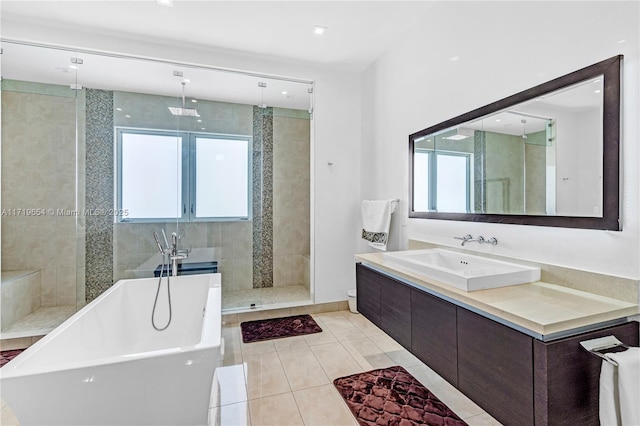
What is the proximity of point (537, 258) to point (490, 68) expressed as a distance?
50.2 inches

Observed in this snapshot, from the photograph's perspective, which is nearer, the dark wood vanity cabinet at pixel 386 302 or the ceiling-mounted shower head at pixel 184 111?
the dark wood vanity cabinet at pixel 386 302

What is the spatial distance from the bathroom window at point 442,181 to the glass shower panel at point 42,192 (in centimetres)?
352

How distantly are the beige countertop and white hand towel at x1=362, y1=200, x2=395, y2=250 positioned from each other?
4.61ft

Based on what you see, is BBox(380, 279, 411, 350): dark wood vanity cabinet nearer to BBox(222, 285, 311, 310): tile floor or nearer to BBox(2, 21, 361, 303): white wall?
BBox(2, 21, 361, 303): white wall

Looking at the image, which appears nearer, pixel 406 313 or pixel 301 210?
pixel 406 313

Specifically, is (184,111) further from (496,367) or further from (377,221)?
(496,367)

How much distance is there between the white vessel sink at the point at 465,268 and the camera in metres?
1.55

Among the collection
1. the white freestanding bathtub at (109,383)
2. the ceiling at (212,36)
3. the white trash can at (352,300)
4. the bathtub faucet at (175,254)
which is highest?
the ceiling at (212,36)

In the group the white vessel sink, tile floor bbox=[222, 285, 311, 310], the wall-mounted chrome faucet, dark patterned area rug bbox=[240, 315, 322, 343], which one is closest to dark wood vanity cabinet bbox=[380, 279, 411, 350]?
the white vessel sink

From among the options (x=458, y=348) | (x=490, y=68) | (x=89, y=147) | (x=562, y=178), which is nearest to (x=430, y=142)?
(x=490, y=68)

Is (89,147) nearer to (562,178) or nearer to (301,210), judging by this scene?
(301,210)

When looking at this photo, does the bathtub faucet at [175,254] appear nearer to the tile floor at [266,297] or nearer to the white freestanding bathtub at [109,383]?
the tile floor at [266,297]

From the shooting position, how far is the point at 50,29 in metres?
2.80

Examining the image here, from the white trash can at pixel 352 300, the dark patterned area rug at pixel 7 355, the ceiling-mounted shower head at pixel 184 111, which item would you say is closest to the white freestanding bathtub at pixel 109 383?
the dark patterned area rug at pixel 7 355
